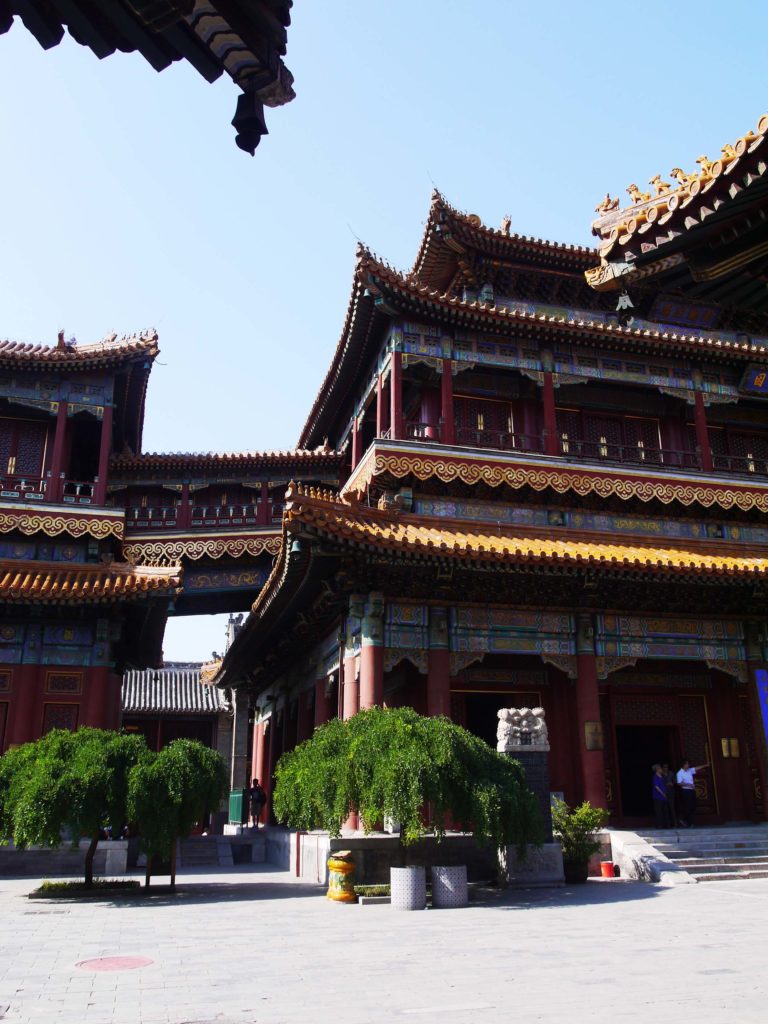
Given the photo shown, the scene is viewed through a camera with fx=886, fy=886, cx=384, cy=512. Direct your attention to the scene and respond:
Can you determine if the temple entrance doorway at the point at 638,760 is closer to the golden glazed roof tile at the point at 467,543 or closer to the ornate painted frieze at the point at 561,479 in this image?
the golden glazed roof tile at the point at 467,543

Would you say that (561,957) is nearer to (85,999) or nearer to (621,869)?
(85,999)

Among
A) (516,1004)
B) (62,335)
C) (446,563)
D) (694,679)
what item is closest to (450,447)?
(446,563)

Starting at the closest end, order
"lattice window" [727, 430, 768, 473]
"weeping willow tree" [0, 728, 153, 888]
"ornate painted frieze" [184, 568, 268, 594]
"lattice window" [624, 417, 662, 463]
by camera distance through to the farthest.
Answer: "weeping willow tree" [0, 728, 153, 888] → "lattice window" [624, 417, 662, 463] → "lattice window" [727, 430, 768, 473] → "ornate painted frieze" [184, 568, 268, 594]

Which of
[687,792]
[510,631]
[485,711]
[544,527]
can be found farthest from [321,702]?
[687,792]

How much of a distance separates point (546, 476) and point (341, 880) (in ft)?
29.9

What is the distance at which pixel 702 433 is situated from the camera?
19.9 metres

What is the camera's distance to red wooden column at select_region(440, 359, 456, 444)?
707 inches

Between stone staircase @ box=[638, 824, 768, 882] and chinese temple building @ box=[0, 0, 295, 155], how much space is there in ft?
42.2

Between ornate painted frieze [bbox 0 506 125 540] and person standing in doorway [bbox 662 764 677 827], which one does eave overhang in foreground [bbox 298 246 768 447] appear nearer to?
ornate painted frieze [bbox 0 506 125 540]

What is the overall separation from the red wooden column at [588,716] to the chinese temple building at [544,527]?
47 millimetres

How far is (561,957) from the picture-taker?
23.9 feet

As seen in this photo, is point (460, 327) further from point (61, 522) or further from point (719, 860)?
point (719, 860)

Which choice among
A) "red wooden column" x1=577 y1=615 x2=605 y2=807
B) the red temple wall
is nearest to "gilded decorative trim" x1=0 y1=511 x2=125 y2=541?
the red temple wall

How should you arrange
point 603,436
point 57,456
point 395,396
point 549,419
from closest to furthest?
point 395,396 < point 549,419 < point 603,436 < point 57,456
